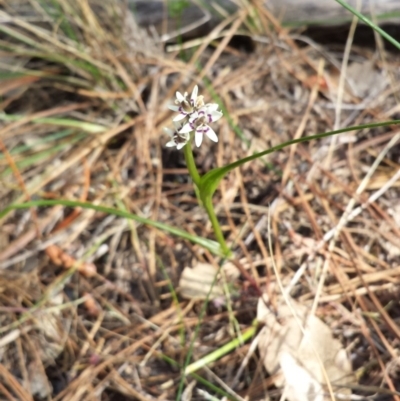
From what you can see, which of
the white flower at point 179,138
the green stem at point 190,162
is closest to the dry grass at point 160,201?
the green stem at point 190,162

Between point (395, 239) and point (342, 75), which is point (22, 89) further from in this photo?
point (395, 239)

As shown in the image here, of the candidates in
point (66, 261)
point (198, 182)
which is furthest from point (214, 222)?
point (66, 261)

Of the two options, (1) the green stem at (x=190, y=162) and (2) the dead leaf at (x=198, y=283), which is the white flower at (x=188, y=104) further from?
(2) the dead leaf at (x=198, y=283)

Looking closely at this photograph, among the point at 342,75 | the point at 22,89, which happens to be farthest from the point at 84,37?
the point at 342,75

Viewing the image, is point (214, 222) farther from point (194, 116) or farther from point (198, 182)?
point (194, 116)

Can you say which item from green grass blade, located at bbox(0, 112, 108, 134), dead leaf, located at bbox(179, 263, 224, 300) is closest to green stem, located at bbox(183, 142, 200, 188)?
dead leaf, located at bbox(179, 263, 224, 300)
